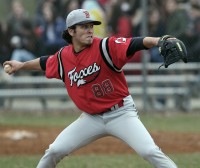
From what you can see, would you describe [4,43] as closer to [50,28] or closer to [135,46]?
[50,28]

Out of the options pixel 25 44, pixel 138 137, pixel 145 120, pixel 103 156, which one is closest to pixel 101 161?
pixel 103 156

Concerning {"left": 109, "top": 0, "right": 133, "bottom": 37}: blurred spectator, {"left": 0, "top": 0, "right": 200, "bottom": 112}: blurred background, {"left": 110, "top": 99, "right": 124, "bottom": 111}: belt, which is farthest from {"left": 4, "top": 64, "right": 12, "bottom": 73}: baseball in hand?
{"left": 109, "top": 0, "right": 133, "bottom": 37}: blurred spectator

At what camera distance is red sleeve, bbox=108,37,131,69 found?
280 inches

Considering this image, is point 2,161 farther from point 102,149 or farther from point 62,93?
point 62,93

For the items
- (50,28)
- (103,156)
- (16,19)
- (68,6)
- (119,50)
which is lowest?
(103,156)

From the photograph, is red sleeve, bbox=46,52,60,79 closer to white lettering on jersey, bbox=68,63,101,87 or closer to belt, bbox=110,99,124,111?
white lettering on jersey, bbox=68,63,101,87

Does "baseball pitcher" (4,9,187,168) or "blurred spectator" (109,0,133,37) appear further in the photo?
"blurred spectator" (109,0,133,37)

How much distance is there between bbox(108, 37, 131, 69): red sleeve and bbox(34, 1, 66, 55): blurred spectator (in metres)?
10.0

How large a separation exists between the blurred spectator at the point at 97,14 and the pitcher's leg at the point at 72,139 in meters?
9.54

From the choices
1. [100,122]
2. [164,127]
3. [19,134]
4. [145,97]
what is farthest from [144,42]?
[145,97]

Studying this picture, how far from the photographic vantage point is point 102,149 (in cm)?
1237

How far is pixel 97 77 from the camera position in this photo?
7.44m

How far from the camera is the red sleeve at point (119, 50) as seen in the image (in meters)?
7.12

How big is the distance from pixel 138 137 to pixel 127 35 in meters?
10.3
